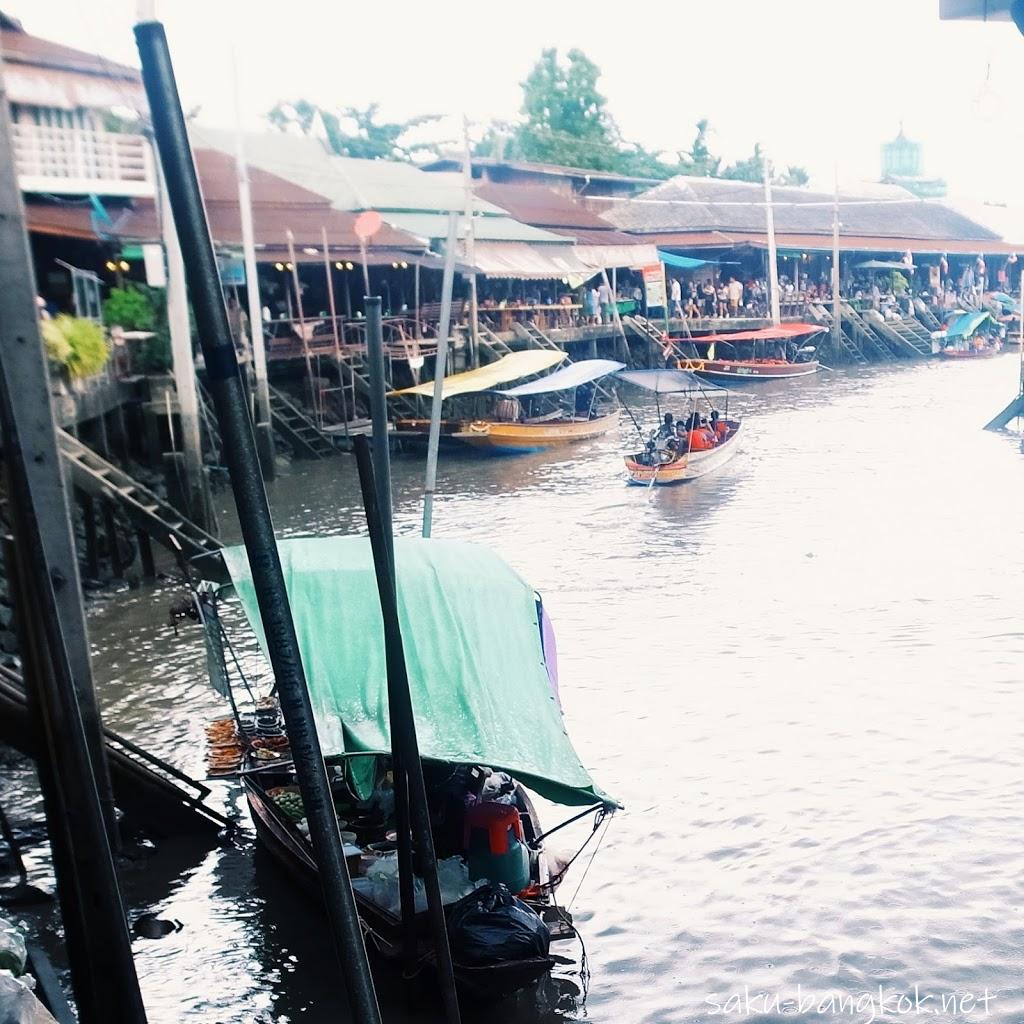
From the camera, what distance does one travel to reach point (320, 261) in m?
23.6

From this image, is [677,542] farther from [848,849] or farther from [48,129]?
[48,129]

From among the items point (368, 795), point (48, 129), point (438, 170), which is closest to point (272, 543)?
point (368, 795)

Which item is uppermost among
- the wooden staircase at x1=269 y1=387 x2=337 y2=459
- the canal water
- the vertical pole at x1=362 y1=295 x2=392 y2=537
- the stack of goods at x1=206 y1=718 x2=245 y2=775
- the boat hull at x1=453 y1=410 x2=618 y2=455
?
the vertical pole at x1=362 y1=295 x2=392 y2=537

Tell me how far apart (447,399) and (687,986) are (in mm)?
18384

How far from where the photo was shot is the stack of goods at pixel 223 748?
810cm

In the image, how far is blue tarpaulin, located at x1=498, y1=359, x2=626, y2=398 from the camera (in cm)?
2219

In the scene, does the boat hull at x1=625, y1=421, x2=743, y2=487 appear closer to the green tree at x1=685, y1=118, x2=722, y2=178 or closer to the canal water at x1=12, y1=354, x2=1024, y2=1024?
the canal water at x1=12, y1=354, x2=1024, y2=1024

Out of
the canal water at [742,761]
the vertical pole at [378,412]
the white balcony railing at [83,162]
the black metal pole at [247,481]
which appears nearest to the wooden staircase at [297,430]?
the canal water at [742,761]

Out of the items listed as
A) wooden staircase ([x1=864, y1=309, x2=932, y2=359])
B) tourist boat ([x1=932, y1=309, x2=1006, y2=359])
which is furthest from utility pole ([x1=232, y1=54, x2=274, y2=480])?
tourist boat ([x1=932, y1=309, x2=1006, y2=359])

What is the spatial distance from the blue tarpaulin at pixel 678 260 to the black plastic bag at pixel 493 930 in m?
31.5

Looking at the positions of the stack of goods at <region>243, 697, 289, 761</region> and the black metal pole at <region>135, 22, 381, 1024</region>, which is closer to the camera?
the black metal pole at <region>135, 22, 381, 1024</region>
